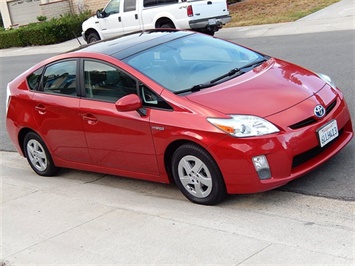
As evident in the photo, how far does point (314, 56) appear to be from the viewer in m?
11.4

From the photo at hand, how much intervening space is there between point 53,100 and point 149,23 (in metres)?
12.1

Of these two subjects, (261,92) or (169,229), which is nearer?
(169,229)

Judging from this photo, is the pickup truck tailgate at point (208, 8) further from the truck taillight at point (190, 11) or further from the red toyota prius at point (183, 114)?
the red toyota prius at point (183, 114)

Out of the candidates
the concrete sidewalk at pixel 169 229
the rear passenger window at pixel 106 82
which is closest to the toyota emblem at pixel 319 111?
the concrete sidewalk at pixel 169 229

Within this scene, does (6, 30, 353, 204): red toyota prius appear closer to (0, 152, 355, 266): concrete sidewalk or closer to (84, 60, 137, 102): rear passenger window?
(84, 60, 137, 102): rear passenger window

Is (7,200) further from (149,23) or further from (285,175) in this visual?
(149,23)

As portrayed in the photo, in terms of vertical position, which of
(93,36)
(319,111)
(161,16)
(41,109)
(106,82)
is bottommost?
(93,36)

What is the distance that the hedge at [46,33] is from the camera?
25.2 m

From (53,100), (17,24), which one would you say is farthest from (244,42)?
(17,24)

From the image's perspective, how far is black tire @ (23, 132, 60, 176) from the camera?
6770 millimetres

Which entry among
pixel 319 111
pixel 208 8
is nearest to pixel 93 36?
pixel 208 8

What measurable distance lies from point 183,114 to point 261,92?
75cm

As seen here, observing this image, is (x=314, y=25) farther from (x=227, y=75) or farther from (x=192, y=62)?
(x=227, y=75)

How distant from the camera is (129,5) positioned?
61.0ft
